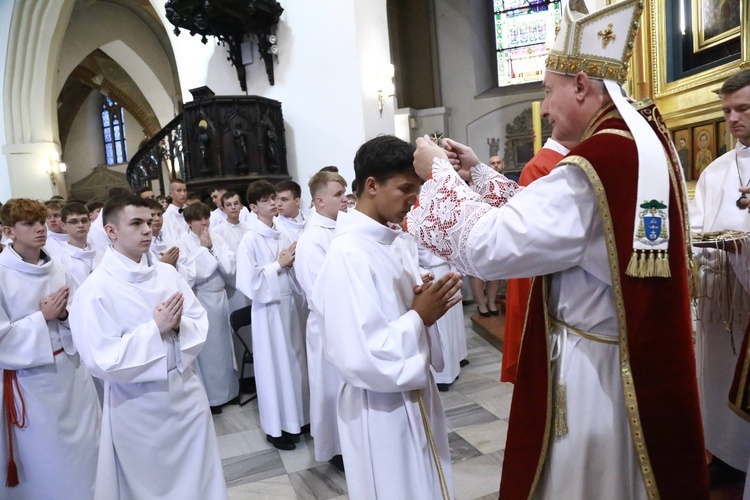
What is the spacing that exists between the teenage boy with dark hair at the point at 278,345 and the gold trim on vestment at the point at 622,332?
300 centimetres

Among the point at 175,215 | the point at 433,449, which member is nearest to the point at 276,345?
the point at 433,449

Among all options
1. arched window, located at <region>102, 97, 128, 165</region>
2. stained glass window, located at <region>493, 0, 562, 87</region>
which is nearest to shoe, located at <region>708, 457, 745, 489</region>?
stained glass window, located at <region>493, 0, 562, 87</region>

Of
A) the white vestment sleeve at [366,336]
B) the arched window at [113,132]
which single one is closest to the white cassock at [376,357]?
the white vestment sleeve at [366,336]

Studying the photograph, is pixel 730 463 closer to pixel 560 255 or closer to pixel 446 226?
pixel 560 255

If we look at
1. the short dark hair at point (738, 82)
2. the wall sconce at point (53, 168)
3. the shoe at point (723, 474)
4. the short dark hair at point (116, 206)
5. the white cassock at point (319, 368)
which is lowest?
the shoe at point (723, 474)

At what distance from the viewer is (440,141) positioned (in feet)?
6.37

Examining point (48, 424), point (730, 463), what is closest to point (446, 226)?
point (730, 463)

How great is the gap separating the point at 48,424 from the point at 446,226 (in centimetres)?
273

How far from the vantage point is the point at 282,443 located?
13.3ft

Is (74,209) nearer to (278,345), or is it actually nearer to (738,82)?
(278,345)

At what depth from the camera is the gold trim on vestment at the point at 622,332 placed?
1.42 m

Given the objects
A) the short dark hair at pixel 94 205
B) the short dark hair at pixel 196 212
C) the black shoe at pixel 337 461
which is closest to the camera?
the black shoe at pixel 337 461

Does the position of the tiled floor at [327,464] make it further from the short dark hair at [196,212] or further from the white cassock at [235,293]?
the short dark hair at [196,212]

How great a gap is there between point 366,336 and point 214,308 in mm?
3775
